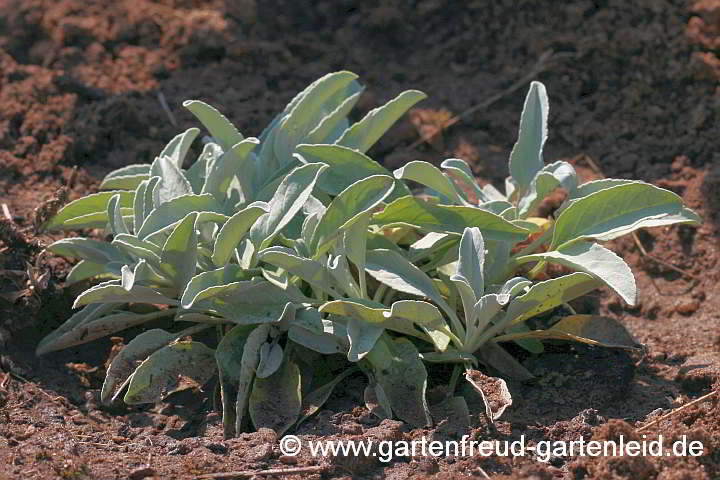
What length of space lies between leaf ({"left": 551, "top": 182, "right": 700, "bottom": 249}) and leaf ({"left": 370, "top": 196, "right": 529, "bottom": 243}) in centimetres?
14

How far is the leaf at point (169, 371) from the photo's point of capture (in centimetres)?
247

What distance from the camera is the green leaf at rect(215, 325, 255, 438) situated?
7.93 ft

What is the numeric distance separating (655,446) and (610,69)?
6.20ft

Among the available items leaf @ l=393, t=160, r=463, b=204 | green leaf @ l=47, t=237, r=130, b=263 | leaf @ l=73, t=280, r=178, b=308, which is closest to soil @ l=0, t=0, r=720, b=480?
green leaf @ l=47, t=237, r=130, b=263

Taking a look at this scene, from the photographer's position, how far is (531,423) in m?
2.35

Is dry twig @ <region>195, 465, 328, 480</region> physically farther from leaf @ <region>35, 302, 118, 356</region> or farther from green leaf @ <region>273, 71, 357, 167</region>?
green leaf @ <region>273, 71, 357, 167</region>

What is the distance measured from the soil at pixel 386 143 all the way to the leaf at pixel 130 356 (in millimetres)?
85

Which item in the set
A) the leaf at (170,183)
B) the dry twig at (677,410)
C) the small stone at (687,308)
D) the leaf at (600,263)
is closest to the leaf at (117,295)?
the leaf at (170,183)

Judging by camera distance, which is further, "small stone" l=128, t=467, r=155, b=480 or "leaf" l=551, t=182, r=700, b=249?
"leaf" l=551, t=182, r=700, b=249

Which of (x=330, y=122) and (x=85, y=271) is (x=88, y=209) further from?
(x=330, y=122)

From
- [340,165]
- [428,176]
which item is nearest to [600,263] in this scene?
[428,176]

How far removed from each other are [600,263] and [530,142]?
60cm

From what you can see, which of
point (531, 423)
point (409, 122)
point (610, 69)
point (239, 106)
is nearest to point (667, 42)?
point (610, 69)

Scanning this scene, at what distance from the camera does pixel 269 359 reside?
2477 mm
